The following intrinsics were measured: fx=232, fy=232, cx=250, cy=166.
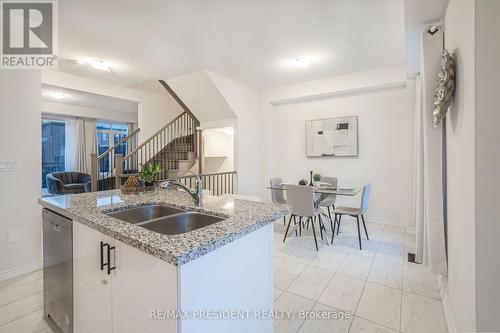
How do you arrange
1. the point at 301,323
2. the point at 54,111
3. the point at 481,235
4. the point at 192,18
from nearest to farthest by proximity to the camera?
the point at 481,235 → the point at 301,323 → the point at 192,18 → the point at 54,111

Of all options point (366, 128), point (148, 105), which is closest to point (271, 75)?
point (366, 128)

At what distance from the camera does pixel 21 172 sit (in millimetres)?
2441

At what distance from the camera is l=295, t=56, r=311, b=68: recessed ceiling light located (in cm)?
349

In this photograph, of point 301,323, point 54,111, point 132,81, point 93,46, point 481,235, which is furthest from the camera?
point 54,111

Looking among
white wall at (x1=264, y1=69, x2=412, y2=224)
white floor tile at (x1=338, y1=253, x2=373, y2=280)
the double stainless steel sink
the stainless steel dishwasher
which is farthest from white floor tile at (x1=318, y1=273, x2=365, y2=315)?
white wall at (x1=264, y1=69, x2=412, y2=224)

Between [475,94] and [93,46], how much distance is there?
398cm

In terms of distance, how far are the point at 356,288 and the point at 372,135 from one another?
2.90 meters

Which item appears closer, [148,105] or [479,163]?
[479,163]

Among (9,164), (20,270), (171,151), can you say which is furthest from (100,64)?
(20,270)

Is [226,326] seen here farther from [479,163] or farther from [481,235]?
[479,163]

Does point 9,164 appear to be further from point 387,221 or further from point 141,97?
point 387,221

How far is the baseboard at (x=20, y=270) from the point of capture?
2309 mm

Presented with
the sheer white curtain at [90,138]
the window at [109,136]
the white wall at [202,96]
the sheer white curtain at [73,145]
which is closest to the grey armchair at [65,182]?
the sheer white curtain at [73,145]

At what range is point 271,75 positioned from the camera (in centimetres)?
427
